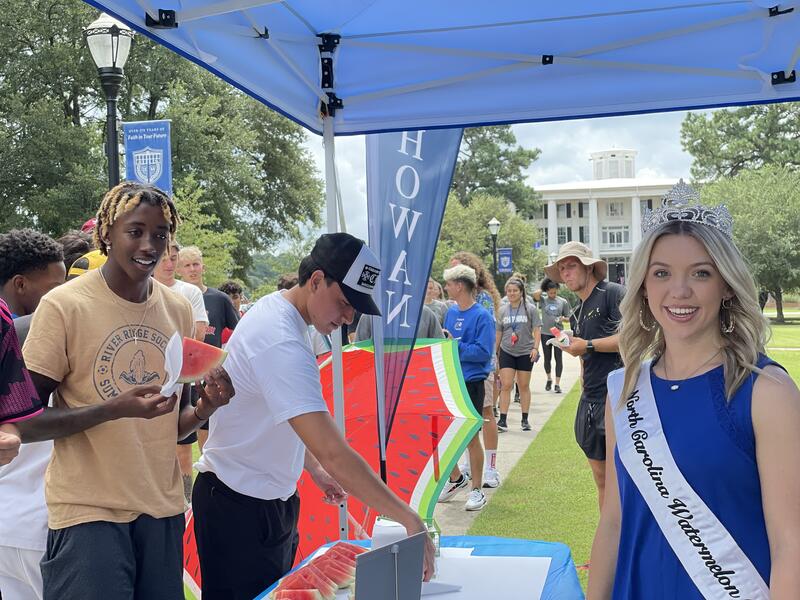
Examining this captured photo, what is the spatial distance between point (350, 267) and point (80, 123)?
32612mm

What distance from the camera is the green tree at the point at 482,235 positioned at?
56884 millimetres

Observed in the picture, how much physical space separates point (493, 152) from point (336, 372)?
235 ft

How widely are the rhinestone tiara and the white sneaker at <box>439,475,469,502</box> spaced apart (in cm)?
563

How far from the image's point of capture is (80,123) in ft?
106

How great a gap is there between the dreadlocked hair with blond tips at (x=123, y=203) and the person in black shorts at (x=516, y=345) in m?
Answer: 7.97

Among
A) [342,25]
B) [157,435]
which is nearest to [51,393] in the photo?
[157,435]

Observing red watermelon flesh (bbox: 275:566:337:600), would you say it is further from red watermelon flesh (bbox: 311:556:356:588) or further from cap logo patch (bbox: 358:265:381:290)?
cap logo patch (bbox: 358:265:381:290)

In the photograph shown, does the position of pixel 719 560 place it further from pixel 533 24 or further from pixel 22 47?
pixel 22 47

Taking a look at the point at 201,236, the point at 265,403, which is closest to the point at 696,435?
the point at 265,403

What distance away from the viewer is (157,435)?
106 inches

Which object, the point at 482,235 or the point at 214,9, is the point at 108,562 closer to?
the point at 214,9

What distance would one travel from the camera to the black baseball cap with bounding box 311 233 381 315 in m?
2.78

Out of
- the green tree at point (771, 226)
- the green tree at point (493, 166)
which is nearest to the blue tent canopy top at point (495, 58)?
the green tree at point (771, 226)

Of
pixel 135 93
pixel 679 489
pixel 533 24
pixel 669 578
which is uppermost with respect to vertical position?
pixel 135 93
